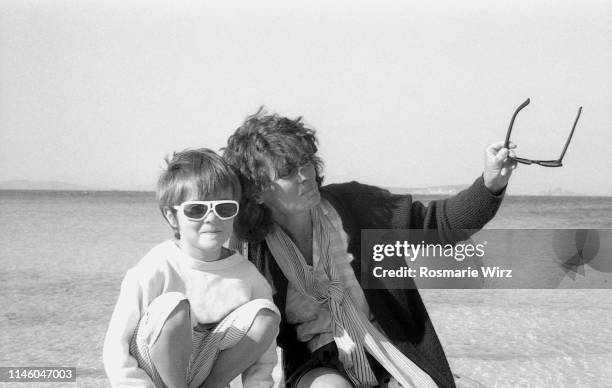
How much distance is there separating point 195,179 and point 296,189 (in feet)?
0.91

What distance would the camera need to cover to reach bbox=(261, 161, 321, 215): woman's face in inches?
77.9

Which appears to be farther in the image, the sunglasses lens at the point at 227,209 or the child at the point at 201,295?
the sunglasses lens at the point at 227,209

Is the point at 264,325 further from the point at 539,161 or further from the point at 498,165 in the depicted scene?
the point at 539,161

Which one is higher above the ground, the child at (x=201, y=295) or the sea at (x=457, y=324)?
the child at (x=201, y=295)

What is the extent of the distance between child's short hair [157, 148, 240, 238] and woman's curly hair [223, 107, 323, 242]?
5 cm

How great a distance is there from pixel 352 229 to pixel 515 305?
3.60 m

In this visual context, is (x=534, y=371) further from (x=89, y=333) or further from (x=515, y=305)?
(x=89, y=333)

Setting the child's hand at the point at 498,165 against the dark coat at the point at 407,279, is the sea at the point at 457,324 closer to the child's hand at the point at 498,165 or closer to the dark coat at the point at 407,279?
the dark coat at the point at 407,279

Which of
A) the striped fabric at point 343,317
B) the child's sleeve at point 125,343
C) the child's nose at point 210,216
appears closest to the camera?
the child's sleeve at point 125,343

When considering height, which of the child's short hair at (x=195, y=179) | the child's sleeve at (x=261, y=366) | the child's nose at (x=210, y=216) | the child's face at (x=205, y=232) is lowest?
the child's sleeve at (x=261, y=366)

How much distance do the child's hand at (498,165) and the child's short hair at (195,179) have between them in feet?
2.20

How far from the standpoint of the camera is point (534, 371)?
11.4 feet

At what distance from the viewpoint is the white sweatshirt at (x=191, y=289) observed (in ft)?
5.97

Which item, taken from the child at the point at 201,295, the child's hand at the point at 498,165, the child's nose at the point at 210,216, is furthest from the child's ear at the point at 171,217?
the child's hand at the point at 498,165
